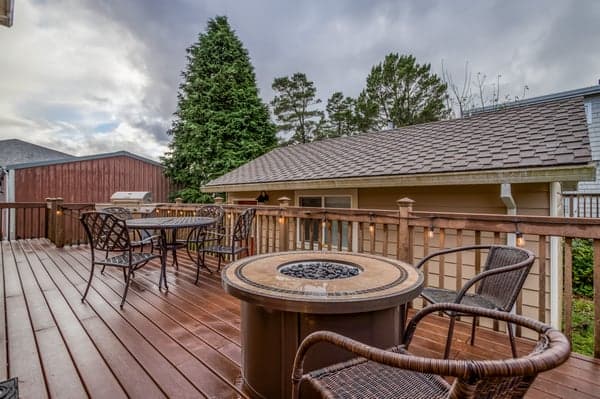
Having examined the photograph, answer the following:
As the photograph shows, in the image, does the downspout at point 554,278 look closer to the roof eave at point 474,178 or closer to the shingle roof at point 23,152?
the roof eave at point 474,178

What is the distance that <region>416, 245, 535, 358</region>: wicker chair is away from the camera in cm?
179

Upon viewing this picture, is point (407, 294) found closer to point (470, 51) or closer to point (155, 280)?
point (155, 280)

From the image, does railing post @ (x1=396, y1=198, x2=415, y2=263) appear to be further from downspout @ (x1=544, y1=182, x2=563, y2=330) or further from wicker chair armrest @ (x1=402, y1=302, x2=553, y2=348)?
downspout @ (x1=544, y1=182, x2=563, y2=330)

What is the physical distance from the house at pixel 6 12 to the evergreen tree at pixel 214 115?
1056 cm

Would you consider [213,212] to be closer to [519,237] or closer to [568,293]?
[519,237]

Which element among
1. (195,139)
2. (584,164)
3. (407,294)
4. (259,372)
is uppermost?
(195,139)

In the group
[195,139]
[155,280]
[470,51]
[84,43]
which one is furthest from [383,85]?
[155,280]

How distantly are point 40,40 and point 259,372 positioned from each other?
7.43 metres

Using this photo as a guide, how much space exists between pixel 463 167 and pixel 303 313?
371 cm

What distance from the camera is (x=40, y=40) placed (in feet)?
18.3

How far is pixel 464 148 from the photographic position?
15.9ft

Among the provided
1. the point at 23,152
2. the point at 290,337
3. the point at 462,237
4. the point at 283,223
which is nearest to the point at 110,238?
the point at 283,223

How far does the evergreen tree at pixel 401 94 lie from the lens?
575 inches

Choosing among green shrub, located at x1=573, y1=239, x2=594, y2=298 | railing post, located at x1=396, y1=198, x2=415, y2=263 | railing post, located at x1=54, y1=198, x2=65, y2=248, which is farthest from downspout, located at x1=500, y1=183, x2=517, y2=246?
railing post, located at x1=54, y1=198, x2=65, y2=248
